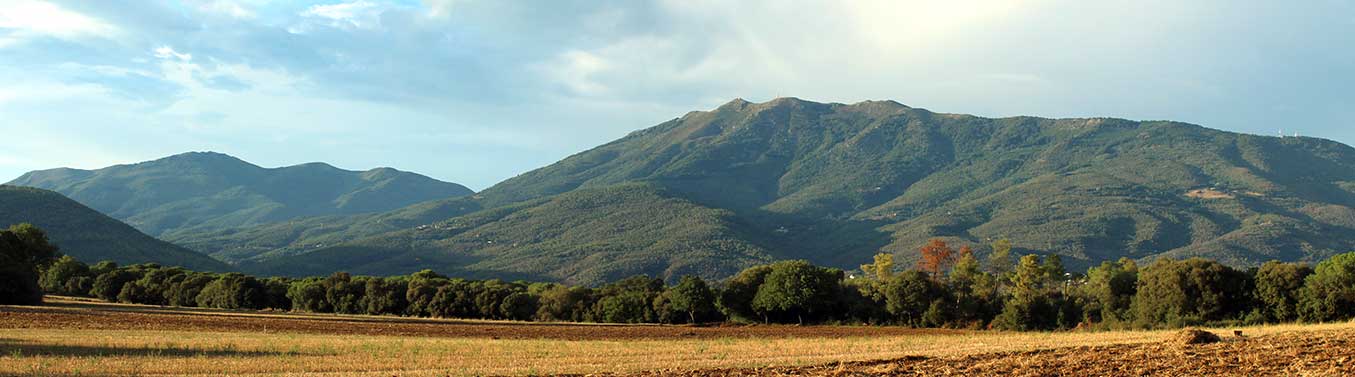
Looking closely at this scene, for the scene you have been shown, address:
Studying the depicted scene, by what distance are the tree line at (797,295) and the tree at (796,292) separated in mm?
107

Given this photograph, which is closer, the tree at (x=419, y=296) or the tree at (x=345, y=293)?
the tree at (x=419, y=296)

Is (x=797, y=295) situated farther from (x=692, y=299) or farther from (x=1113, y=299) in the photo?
(x=1113, y=299)

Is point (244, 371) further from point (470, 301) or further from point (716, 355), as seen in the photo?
point (470, 301)

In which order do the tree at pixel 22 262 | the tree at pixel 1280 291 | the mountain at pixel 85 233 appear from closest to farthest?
1. the tree at pixel 1280 291
2. the tree at pixel 22 262
3. the mountain at pixel 85 233

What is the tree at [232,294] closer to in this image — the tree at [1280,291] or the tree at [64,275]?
the tree at [64,275]

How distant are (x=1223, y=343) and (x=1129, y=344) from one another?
2.62 metres

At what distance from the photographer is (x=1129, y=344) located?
1137 inches

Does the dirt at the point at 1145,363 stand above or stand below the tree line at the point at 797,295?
below

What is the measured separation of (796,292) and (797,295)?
243 mm

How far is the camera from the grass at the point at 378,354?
24891 millimetres

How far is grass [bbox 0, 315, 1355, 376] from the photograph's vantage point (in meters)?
24.9

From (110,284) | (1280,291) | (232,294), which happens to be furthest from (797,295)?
(110,284)

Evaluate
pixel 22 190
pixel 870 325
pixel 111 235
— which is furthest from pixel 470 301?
pixel 22 190

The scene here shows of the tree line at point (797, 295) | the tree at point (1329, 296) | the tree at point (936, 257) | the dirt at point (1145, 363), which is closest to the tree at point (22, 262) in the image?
the tree line at point (797, 295)
